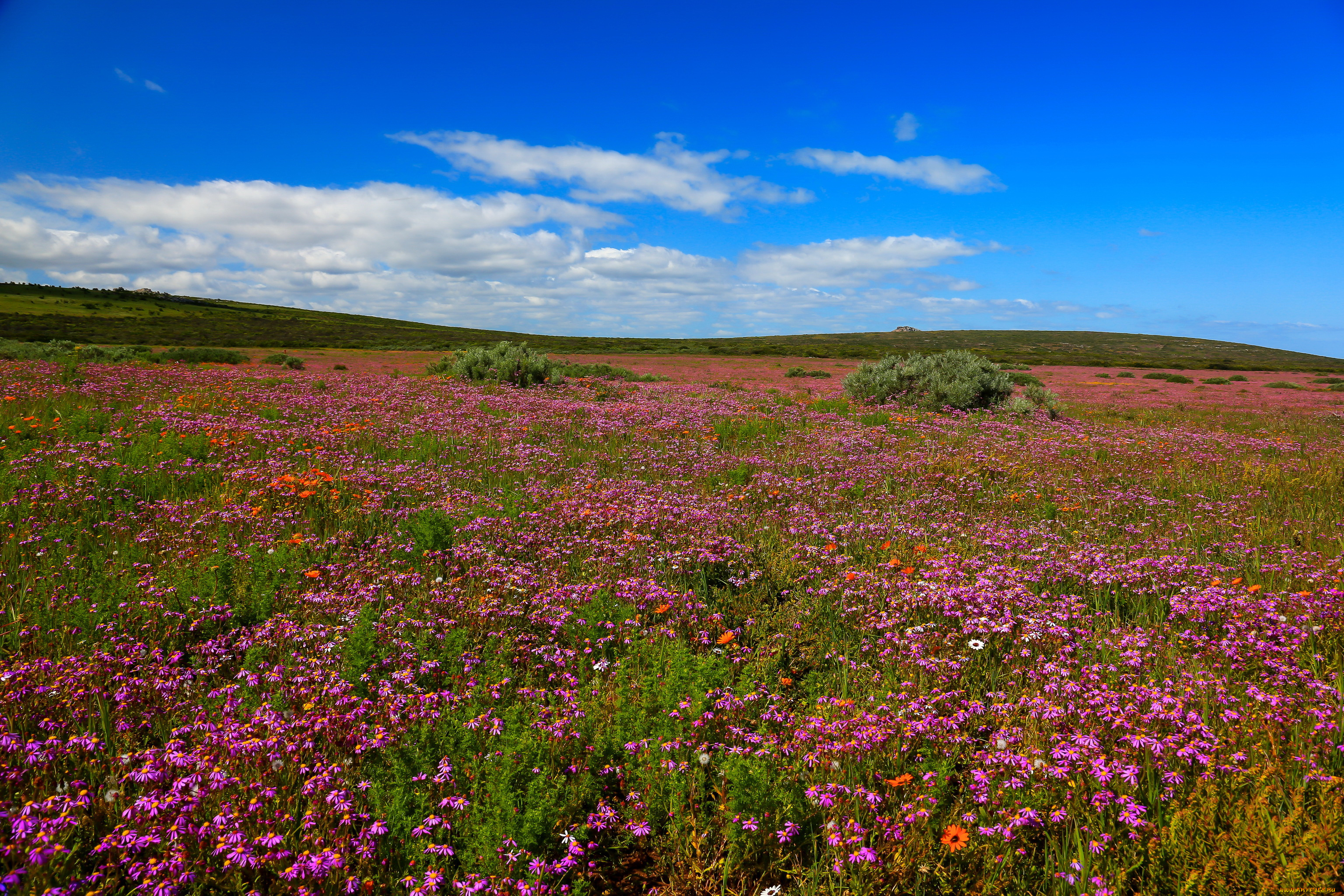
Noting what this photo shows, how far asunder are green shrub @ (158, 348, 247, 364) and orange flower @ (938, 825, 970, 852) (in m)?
31.2

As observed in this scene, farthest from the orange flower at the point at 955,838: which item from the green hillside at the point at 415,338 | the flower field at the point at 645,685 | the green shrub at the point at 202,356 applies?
the green hillside at the point at 415,338

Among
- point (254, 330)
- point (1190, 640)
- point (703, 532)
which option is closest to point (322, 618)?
point (703, 532)

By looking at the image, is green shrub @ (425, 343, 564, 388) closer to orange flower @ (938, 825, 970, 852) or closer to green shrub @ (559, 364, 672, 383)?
green shrub @ (559, 364, 672, 383)

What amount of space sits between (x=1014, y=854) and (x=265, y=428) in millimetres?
11546

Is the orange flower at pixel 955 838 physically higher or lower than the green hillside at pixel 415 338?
lower

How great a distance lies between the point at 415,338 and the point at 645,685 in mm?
106228

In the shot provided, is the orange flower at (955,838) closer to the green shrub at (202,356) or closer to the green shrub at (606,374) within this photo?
the green shrub at (606,374)

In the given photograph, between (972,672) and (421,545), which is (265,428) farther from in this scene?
(972,672)

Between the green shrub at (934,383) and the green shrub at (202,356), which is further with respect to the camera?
the green shrub at (202,356)

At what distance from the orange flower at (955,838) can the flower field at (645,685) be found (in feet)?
0.35

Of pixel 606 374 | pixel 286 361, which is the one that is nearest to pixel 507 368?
pixel 606 374

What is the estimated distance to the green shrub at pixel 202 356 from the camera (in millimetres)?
25859

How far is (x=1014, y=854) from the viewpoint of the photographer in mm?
2664

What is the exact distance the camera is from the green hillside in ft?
Answer: 217
